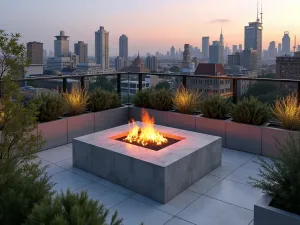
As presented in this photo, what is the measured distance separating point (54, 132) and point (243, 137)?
333cm

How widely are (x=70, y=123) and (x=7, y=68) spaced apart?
3160mm

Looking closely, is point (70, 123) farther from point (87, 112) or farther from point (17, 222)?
point (17, 222)

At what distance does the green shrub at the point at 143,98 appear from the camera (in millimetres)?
6555

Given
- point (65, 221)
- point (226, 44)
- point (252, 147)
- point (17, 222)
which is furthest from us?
point (226, 44)

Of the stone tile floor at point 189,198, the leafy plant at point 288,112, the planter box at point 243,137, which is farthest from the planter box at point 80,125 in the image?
the leafy plant at point 288,112

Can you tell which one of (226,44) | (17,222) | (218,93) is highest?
(226,44)

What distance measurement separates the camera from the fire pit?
339 cm

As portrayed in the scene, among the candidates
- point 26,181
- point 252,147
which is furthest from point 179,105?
point 26,181

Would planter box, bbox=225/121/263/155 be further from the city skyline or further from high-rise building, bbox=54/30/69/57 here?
high-rise building, bbox=54/30/69/57

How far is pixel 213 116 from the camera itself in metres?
5.53

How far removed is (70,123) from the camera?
5574mm

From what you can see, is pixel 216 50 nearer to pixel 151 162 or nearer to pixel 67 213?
pixel 151 162

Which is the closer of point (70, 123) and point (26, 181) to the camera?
point (26, 181)

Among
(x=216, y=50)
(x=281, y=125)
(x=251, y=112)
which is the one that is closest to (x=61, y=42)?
(x=216, y=50)
